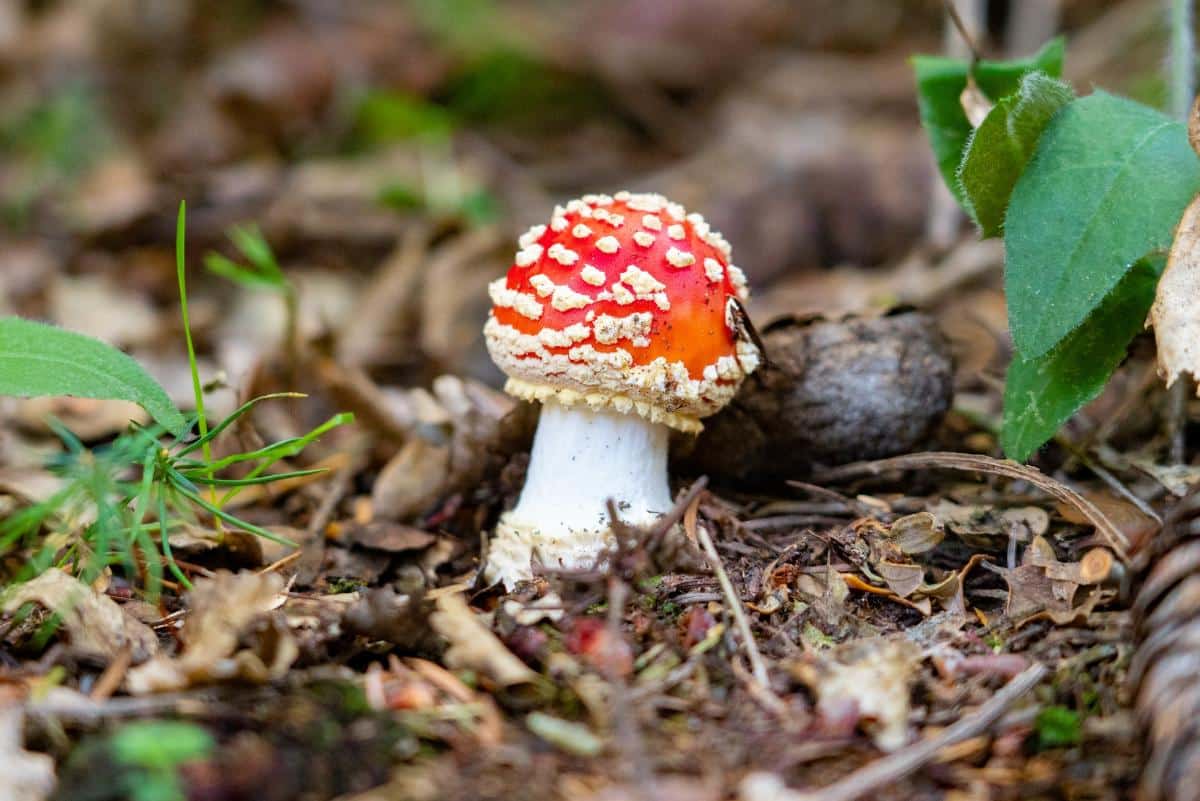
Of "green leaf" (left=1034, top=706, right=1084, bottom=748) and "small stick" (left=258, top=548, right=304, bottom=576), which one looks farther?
"small stick" (left=258, top=548, right=304, bottom=576)

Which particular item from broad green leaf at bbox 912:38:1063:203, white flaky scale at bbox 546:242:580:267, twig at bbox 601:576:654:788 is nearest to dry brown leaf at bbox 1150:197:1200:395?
broad green leaf at bbox 912:38:1063:203

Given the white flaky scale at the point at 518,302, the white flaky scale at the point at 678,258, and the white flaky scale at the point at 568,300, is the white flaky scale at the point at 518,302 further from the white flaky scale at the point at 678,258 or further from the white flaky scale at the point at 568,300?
the white flaky scale at the point at 678,258

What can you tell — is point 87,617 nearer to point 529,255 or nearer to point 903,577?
point 529,255

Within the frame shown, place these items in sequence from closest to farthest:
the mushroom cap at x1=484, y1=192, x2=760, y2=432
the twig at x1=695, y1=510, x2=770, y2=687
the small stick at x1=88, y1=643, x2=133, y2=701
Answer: the small stick at x1=88, y1=643, x2=133, y2=701 → the twig at x1=695, y1=510, x2=770, y2=687 → the mushroom cap at x1=484, y1=192, x2=760, y2=432

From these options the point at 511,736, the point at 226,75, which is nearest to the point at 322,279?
the point at 226,75

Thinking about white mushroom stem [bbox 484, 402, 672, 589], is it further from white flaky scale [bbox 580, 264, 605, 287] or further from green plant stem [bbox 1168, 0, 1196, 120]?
green plant stem [bbox 1168, 0, 1196, 120]

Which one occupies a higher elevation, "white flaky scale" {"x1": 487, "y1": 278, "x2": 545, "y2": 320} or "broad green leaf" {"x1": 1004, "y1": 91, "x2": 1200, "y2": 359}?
"broad green leaf" {"x1": 1004, "y1": 91, "x2": 1200, "y2": 359}

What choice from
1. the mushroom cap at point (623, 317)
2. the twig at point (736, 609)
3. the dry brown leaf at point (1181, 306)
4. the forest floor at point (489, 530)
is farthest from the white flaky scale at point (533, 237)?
the dry brown leaf at point (1181, 306)
